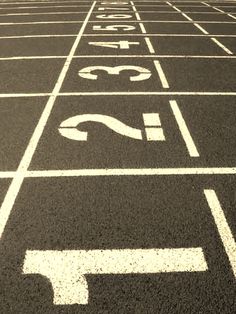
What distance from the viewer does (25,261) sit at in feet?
13.8

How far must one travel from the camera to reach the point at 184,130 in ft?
22.3

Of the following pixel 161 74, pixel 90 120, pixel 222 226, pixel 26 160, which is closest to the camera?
pixel 222 226

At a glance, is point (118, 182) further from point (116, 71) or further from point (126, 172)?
point (116, 71)

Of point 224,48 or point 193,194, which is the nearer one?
point 193,194

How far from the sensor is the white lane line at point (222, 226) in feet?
14.1

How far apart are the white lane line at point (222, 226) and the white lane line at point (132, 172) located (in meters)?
0.49

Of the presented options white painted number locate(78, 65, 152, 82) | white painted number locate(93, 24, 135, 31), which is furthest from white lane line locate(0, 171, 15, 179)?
white painted number locate(93, 24, 135, 31)

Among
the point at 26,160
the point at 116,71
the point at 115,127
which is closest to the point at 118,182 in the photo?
the point at 26,160

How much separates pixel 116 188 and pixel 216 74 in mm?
5140

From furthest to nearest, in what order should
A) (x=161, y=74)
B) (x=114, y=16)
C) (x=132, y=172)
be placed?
1. (x=114, y=16)
2. (x=161, y=74)
3. (x=132, y=172)

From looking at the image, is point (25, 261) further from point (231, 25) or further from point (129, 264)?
point (231, 25)

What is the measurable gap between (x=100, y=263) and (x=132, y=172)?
→ 1.73 metres

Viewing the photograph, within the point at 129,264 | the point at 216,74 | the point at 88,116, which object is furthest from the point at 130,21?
the point at 129,264

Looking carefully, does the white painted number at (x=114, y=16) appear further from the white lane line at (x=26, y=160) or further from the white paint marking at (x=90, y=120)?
the white paint marking at (x=90, y=120)
